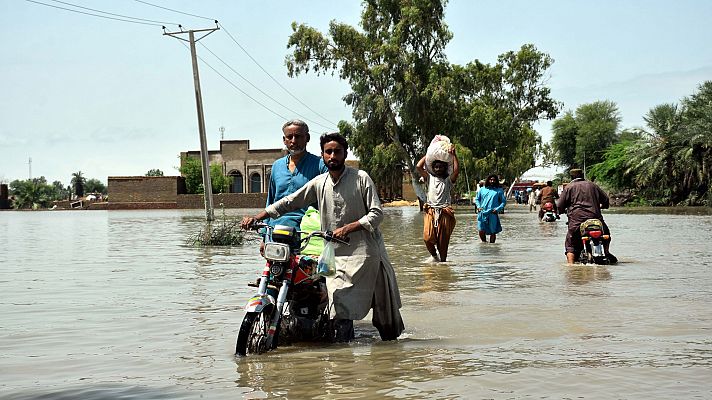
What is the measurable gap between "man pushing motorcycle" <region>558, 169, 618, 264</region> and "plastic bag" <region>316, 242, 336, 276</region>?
7667mm

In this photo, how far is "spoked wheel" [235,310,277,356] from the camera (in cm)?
670

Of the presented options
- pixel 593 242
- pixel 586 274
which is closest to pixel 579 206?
pixel 593 242

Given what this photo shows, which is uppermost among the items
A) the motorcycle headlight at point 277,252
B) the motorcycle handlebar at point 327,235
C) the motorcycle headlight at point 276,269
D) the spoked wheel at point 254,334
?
the motorcycle handlebar at point 327,235

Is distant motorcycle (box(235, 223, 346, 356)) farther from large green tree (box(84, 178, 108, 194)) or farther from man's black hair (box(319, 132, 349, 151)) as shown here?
large green tree (box(84, 178, 108, 194))

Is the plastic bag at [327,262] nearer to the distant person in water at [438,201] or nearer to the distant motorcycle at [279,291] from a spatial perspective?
the distant motorcycle at [279,291]

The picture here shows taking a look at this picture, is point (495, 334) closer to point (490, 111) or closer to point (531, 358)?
point (531, 358)

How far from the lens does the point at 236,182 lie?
94.3 m

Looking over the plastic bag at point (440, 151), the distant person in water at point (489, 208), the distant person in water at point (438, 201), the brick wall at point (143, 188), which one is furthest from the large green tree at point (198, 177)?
the plastic bag at point (440, 151)

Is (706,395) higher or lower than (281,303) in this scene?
lower

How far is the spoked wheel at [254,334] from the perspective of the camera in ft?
22.0

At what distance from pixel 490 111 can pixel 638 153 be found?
8695 mm

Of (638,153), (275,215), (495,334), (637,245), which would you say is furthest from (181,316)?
(638,153)

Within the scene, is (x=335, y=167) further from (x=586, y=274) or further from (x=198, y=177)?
(x=198, y=177)

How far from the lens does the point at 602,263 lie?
1409cm
